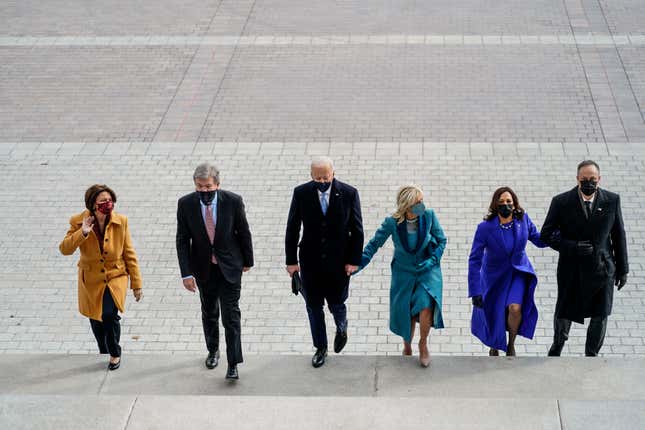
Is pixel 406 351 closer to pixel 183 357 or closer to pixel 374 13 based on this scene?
pixel 183 357

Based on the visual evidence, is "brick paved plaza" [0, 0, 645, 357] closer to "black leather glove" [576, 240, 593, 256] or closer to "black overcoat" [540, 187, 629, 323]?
"black overcoat" [540, 187, 629, 323]

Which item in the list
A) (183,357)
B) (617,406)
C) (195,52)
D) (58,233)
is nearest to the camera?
(617,406)

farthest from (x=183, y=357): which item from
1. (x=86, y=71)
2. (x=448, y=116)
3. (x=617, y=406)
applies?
(x=86, y=71)

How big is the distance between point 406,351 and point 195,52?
29.8 feet

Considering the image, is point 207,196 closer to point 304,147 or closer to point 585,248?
point 585,248

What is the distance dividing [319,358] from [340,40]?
9.26m

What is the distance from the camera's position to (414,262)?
250 inches

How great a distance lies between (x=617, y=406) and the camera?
5430mm

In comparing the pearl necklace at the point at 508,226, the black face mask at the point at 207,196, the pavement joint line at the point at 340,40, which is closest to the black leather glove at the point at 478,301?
the pearl necklace at the point at 508,226

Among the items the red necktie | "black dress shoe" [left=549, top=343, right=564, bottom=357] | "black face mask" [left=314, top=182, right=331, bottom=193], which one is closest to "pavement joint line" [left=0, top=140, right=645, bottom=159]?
"black dress shoe" [left=549, top=343, right=564, bottom=357]

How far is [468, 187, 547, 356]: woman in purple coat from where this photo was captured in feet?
21.2

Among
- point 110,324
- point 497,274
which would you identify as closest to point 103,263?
point 110,324

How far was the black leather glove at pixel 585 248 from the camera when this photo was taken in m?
6.49

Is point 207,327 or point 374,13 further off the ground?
point 374,13
